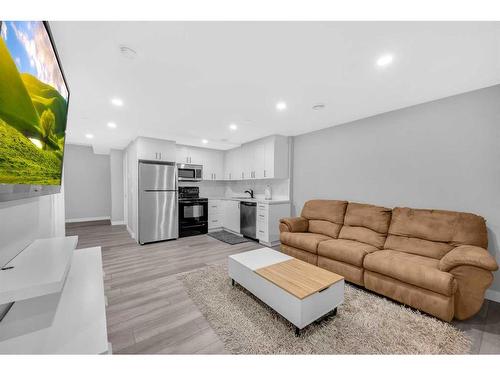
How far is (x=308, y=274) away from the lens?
2.06 meters

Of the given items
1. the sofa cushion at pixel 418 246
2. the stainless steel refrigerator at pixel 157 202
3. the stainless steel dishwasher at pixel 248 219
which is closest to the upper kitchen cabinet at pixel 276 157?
the stainless steel dishwasher at pixel 248 219

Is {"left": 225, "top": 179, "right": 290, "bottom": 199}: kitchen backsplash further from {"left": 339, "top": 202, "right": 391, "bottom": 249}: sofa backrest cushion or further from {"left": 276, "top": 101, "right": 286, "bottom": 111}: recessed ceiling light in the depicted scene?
{"left": 276, "top": 101, "right": 286, "bottom": 111}: recessed ceiling light

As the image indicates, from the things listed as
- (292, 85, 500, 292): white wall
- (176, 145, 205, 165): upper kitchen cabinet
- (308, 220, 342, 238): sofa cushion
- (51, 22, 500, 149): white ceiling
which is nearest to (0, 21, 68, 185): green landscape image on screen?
(51, 22, 500, 149): white ceiling

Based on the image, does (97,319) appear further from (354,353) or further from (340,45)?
(340,45)

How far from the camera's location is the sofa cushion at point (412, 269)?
187cm

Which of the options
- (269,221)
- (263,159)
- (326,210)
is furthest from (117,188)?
(326,210)

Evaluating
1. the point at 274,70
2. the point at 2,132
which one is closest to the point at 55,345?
the point at 2,132

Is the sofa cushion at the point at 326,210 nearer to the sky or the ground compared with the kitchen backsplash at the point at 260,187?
nearer to the ground

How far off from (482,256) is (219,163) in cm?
550

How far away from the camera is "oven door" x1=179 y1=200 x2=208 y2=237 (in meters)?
4.98

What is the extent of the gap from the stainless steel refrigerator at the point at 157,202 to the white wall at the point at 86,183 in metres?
3.80

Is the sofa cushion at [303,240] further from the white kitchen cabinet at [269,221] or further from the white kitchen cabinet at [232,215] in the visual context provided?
the white kitchen cabinet at [232,215]

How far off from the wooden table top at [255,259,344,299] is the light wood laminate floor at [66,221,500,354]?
2.29 feet

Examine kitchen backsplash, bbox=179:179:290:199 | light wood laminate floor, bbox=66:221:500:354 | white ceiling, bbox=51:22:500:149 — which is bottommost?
light wood laminate floor, bbox=66:221:500:354
